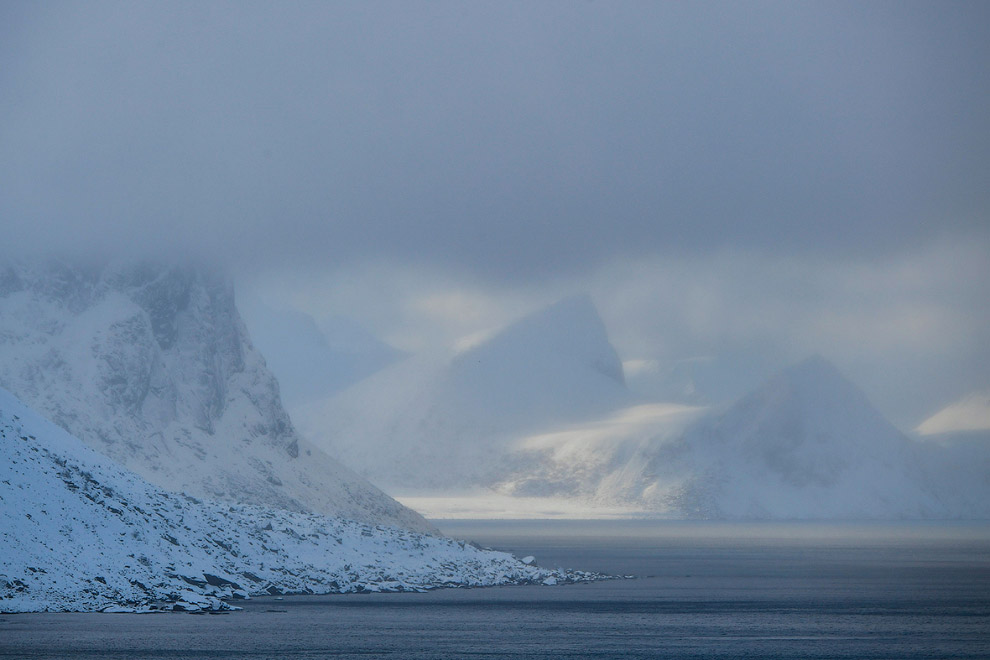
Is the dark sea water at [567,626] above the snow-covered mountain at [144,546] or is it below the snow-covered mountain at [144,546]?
below

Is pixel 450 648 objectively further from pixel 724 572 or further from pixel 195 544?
pixel 724 572

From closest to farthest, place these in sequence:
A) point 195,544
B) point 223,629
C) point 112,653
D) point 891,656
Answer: point 112,653
point 891,656
point 223,629
point 195,544

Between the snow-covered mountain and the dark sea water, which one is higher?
the snow-covered mountain

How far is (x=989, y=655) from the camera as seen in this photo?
77875 mm

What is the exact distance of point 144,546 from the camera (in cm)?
10606

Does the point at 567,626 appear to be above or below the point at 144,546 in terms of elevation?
below

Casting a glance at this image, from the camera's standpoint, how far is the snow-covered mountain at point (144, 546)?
96.6m

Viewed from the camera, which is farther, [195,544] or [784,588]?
[784,588]

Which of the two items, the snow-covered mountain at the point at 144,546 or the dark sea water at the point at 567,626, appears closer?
the dark sea water at the point at 567,626

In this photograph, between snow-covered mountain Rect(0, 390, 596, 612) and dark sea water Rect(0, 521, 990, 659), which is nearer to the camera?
dark sea water Rect(0, 521, 990, 659)

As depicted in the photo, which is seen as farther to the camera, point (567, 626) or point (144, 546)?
point (144, 546)

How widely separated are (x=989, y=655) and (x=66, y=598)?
61539 mm

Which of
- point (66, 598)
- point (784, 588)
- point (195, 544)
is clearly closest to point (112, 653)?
point (66, 598)

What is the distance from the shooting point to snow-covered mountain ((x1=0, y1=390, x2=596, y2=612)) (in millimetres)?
96625
